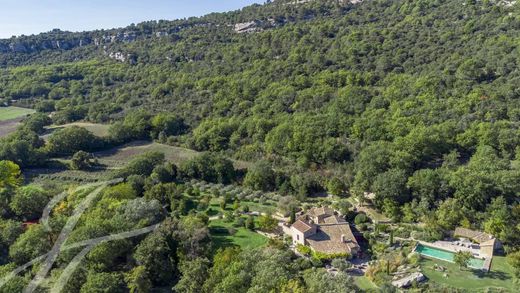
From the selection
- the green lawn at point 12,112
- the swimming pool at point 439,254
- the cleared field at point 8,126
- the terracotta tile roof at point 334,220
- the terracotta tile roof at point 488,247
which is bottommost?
the swimming pool at point 439,254

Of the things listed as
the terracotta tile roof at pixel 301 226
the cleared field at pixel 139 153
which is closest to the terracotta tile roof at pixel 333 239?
the terracotta tile roof at pixel 301 226

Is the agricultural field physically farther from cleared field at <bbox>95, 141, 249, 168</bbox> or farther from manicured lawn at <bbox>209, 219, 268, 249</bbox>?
manicured lawn at <bbox>209, 219, 268, 249</bbox>

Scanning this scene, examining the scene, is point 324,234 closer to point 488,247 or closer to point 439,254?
point 439,254

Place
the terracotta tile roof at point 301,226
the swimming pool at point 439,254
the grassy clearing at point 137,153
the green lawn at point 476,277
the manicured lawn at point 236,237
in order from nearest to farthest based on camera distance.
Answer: the green lawn at point 476,277 → the swimming pool at point 439,254 → the terracotta tile roof at point 301,226 → the manicured lawn at point 236,237 → the grassy clearing at point 137,153

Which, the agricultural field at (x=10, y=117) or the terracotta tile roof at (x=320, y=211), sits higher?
the agricultural field at (x=10, y=117)

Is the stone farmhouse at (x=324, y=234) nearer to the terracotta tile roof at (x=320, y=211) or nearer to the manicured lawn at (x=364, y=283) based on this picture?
the terracotta tile roof at (x=320, y=211)

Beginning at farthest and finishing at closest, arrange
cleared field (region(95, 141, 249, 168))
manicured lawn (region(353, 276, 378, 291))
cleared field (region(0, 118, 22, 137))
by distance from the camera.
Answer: cleared field (region(0, 118, 22, 137))
cleared field (region(95, 141, 249, 168))
manicured lawn (region(353, 276, 378, 291))

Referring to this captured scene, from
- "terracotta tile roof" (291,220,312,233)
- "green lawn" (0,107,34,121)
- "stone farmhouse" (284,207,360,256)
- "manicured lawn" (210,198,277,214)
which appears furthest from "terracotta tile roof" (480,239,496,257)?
"green lawn" (0,107,34,121)
